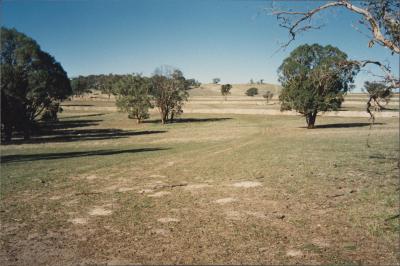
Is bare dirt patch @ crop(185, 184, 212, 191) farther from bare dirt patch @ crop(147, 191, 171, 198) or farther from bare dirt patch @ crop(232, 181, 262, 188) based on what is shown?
bare dirt patch @ crop(232, 181, 262, 188)

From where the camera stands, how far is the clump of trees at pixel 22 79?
45109mm

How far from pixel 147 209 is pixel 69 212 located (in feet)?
9.62

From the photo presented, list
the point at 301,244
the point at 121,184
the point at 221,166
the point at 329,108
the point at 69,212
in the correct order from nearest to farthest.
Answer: the point at 301,244
the point at 69,212
the point at 121,184
the point at 221,166
the point at 329,108

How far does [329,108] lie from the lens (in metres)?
47.0

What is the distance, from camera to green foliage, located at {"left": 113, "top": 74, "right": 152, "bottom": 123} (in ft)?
239

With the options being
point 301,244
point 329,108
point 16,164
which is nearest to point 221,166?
point 301,244

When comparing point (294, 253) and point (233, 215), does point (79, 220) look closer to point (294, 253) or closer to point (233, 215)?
point (233, 215)

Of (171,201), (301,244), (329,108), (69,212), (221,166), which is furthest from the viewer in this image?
(329,108)

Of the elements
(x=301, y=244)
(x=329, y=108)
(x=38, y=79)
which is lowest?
(x=301, y=244)

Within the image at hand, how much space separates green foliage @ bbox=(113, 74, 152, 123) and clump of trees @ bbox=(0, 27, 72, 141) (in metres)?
23.6

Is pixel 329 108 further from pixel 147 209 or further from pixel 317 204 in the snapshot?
pixel 147 209

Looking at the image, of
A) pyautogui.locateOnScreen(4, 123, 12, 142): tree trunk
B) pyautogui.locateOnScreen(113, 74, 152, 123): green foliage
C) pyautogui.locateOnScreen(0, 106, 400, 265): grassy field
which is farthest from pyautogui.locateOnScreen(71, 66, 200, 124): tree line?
pyautogui.locateOnScreen(0, 106, 400, 265): grassy field

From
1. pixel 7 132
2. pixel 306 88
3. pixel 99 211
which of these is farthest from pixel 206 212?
pixel 7 132

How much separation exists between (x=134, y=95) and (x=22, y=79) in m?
A: 28.8
